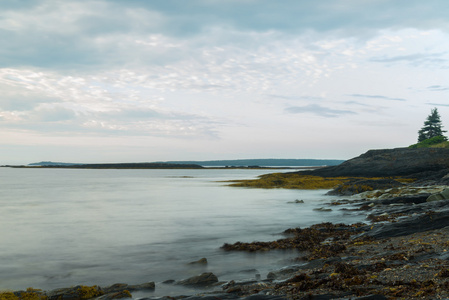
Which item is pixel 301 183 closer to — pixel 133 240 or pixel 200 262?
pixel 133 240

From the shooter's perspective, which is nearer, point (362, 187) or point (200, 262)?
point (200, 262)

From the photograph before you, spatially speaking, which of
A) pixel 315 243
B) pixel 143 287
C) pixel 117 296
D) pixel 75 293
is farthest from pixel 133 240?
pixel 117 296

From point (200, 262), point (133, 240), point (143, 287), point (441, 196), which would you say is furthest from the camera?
point (441, 196)

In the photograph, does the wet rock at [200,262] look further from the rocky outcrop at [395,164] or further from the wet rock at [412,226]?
the rocky outcrop at [395,164]

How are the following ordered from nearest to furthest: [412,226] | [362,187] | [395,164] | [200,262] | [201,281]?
[201,281] < [200,262] < [412,226] < [362,187] < [395,164]

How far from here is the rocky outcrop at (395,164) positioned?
5201cm

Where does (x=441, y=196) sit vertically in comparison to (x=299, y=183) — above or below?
above

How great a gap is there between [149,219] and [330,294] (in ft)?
63.9

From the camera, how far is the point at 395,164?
54.0 meters

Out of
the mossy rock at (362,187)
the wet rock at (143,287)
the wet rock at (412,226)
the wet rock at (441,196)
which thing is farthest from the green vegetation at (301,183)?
the wet rock at (143,287)

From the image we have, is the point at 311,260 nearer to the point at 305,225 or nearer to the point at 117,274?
the point at 117,274

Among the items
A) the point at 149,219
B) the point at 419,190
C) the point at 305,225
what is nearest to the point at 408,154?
the point at 419,190

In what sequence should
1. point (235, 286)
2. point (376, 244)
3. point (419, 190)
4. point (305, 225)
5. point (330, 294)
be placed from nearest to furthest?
point (330, 294) < point (235, 286) < point (376, 244) < point (305, 225) < point (419, 190)

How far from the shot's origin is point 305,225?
21.0m
